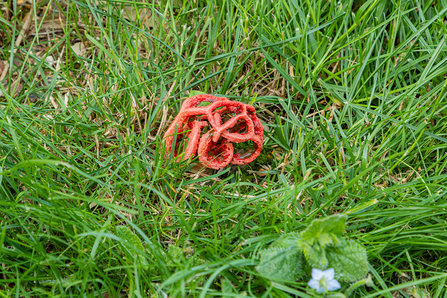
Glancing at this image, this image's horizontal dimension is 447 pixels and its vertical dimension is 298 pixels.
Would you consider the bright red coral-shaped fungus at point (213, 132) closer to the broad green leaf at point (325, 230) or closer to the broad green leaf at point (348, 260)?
the broad green leaf at point (325, 230)

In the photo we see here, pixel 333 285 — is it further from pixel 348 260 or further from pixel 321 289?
pixel 348 260

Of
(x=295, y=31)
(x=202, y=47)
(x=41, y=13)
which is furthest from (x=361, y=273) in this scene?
(x=41, y=13)

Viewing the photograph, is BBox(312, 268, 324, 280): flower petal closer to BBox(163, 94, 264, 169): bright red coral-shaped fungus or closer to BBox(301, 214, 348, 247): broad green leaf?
BBox(301, 214, 348, 247): broad green leaf

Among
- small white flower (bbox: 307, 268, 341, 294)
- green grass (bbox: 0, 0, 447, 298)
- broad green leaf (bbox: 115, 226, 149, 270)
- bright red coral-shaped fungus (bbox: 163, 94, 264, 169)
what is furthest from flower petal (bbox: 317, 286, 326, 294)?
bright red coral-shaped fungus (bbox: 163, 94, 264, 169)

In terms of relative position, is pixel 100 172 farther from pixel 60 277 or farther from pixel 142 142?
pixel 60 277

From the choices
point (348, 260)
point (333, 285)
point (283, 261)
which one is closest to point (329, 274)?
point (333, 285)

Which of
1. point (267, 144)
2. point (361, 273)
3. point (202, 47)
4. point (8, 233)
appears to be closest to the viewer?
point (361, 273)
